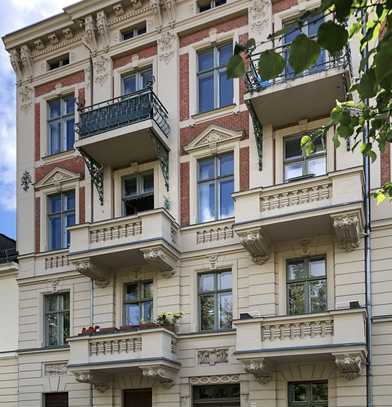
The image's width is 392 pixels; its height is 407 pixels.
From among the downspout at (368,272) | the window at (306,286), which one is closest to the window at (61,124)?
the window at (306,286)

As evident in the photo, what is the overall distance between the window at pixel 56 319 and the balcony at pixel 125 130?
4.39 meters

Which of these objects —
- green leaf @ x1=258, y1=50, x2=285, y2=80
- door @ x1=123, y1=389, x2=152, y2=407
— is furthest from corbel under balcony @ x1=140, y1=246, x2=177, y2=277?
green leaf @ x1=258, y1=50, x2=285, y2=80

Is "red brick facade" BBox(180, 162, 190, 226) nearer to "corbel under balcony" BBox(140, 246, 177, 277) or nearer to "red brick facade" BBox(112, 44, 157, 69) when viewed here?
"corbel under balcony" BBox(140, 246, 177, 277)

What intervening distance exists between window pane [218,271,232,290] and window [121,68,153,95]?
630 cm

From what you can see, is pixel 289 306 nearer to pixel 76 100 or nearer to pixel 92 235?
pixel 92 235

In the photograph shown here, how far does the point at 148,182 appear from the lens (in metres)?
18.9

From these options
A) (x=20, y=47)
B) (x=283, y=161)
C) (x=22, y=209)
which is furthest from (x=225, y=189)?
(x=20, y=47)

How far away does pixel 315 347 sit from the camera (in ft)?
47.1

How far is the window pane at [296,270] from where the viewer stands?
52.6ft

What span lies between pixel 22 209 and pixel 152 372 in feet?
24.9

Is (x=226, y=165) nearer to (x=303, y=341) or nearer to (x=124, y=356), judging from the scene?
(x=303, y=341)

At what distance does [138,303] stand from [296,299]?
4599 millimetres

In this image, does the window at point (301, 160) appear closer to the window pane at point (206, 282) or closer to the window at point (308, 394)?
the window pane at point (206, 282)

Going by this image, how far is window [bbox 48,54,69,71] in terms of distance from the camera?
69.7 ft
